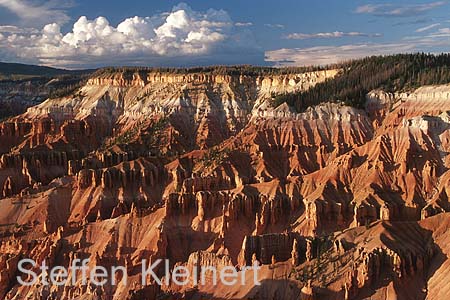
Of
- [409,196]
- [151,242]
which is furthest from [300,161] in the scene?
[151,242]

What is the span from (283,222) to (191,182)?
19.4m

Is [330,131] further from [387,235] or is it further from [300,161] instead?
[387,235]

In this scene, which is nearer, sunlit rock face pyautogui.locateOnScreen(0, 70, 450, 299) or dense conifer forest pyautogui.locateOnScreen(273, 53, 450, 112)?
sunlit rock face pyautogui.locateOnScreen(0, 70, 450, 299)

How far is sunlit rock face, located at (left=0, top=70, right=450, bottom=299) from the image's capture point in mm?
53094

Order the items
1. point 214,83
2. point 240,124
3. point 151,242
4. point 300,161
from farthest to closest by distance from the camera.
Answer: point 214,83, point 240,124, point 300,161, point 151,242

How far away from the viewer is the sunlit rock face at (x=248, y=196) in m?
53.1

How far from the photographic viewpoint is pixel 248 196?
250ft

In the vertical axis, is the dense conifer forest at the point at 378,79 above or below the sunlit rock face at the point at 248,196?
above

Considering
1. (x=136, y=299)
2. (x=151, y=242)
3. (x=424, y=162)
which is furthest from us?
(x=424, y=162)

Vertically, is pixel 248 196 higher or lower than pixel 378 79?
lower

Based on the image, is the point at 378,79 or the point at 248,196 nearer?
the point at 248,196

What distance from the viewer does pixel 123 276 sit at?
213 feet

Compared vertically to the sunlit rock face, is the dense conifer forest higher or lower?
higher

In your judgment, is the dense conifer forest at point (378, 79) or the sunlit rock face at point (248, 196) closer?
the sunlit rock face at point (248, 196)
